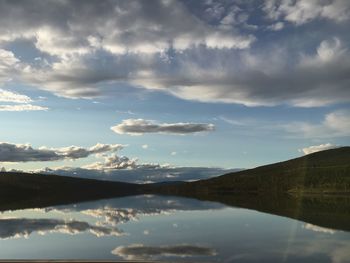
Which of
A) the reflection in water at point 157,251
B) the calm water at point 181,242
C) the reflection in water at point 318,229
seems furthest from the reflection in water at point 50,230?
the reflection in water at point 318,229

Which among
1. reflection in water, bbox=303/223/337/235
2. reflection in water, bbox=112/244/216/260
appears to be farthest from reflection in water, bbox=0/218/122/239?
reflection in water, bbox=303/223/337/235

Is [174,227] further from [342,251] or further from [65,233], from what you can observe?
[342,251]

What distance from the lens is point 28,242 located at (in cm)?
4856

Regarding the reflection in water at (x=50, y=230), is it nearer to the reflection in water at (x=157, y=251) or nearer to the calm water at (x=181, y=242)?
the calm water at (x=181, y=242)

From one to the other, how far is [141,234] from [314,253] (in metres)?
21.5

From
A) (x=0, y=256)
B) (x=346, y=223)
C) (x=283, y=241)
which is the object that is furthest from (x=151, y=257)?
(x=346, y=223)

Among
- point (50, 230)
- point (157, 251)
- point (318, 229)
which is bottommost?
point (157, 251)

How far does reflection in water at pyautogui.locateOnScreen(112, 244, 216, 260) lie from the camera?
38719 mm

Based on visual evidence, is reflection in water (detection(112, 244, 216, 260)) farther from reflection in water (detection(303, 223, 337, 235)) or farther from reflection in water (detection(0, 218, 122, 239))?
reflection in water (detection(303, 223, 337, 235))

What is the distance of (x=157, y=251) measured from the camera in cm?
4094

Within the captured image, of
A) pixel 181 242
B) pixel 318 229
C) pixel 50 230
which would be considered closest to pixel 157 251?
pixel 181 242

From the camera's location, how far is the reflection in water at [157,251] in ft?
127

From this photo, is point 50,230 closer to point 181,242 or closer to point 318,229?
point 181,242

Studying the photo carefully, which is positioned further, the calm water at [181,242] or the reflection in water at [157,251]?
the calm water at [181,242]
